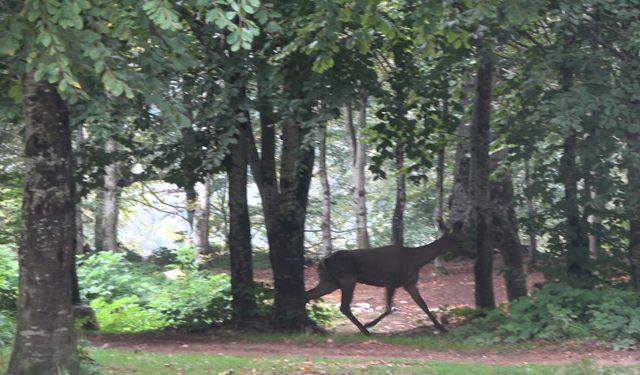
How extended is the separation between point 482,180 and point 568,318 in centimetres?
326

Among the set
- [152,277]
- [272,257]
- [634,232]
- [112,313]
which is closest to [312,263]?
[152,277]

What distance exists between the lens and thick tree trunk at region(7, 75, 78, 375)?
8.34 m

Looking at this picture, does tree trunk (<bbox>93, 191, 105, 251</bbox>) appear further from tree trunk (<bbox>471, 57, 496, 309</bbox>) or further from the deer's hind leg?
tree trunk (<bbox>471, 57, 496, 309</bbox>)

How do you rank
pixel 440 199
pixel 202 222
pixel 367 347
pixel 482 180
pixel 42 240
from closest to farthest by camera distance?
1. pixel 42 240
2. pixel 367 347
3. pixel 482 180
4. pixel 440 199
5. pixel 202 222

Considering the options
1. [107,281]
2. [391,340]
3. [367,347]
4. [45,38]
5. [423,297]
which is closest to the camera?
[45,38]

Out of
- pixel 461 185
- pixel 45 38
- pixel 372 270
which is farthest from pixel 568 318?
pixel 45 38

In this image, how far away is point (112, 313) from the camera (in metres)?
18.2

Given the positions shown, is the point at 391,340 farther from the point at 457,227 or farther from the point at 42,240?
the point at 42,240

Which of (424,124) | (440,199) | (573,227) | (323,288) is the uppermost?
(424,124)

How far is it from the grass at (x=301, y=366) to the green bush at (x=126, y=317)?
517 centimetres

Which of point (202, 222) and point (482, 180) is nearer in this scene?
point (482, 180)

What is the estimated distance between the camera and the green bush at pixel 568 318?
42.5ft

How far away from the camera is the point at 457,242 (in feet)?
53.4

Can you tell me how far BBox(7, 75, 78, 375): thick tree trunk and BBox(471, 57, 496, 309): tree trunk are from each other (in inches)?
345
